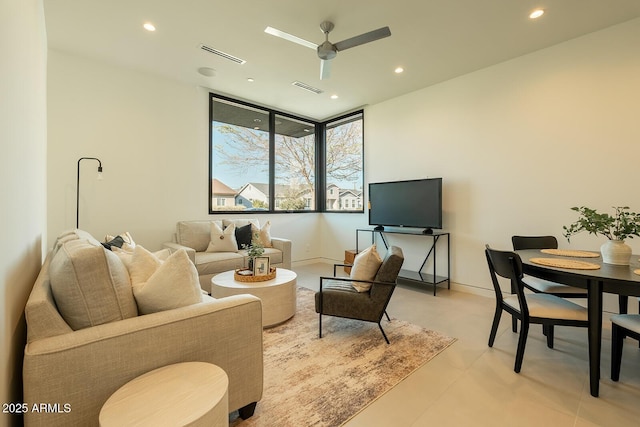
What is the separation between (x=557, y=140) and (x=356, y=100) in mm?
2994

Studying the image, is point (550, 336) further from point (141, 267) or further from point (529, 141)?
point (141, 267)

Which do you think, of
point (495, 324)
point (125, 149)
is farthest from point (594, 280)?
point (125, 149)

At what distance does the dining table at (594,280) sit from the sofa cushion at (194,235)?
13.1ft

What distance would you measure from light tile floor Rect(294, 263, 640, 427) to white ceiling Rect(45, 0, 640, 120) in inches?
123

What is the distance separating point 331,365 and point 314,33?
3309 millimetres

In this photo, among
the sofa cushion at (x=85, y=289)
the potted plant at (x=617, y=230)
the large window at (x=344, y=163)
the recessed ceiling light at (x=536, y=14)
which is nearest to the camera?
the sofa cushion at (x=85, y=289)

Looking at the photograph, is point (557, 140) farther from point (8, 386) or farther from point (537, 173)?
point (8, 386)

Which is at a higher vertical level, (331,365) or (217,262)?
(217,262)

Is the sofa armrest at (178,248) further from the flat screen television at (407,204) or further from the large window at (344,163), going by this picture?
the large window at (344,163)

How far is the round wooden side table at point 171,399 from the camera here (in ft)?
3.24

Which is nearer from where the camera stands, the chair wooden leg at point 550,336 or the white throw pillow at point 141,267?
the white throw pillow at point 141,267

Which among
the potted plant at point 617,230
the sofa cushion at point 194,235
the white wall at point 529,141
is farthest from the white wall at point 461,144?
the potted plant at point 617,230

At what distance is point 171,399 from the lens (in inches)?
42.4

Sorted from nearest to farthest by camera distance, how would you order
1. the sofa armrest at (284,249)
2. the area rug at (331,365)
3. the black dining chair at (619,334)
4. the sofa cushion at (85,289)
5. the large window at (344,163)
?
1. the sofa cushion at (85,289)
2. the area rug at (331,365)
3. the black dining chair at (619,334)
4. the sofa armrest at (284,249)
5. the large window at (344,163)
